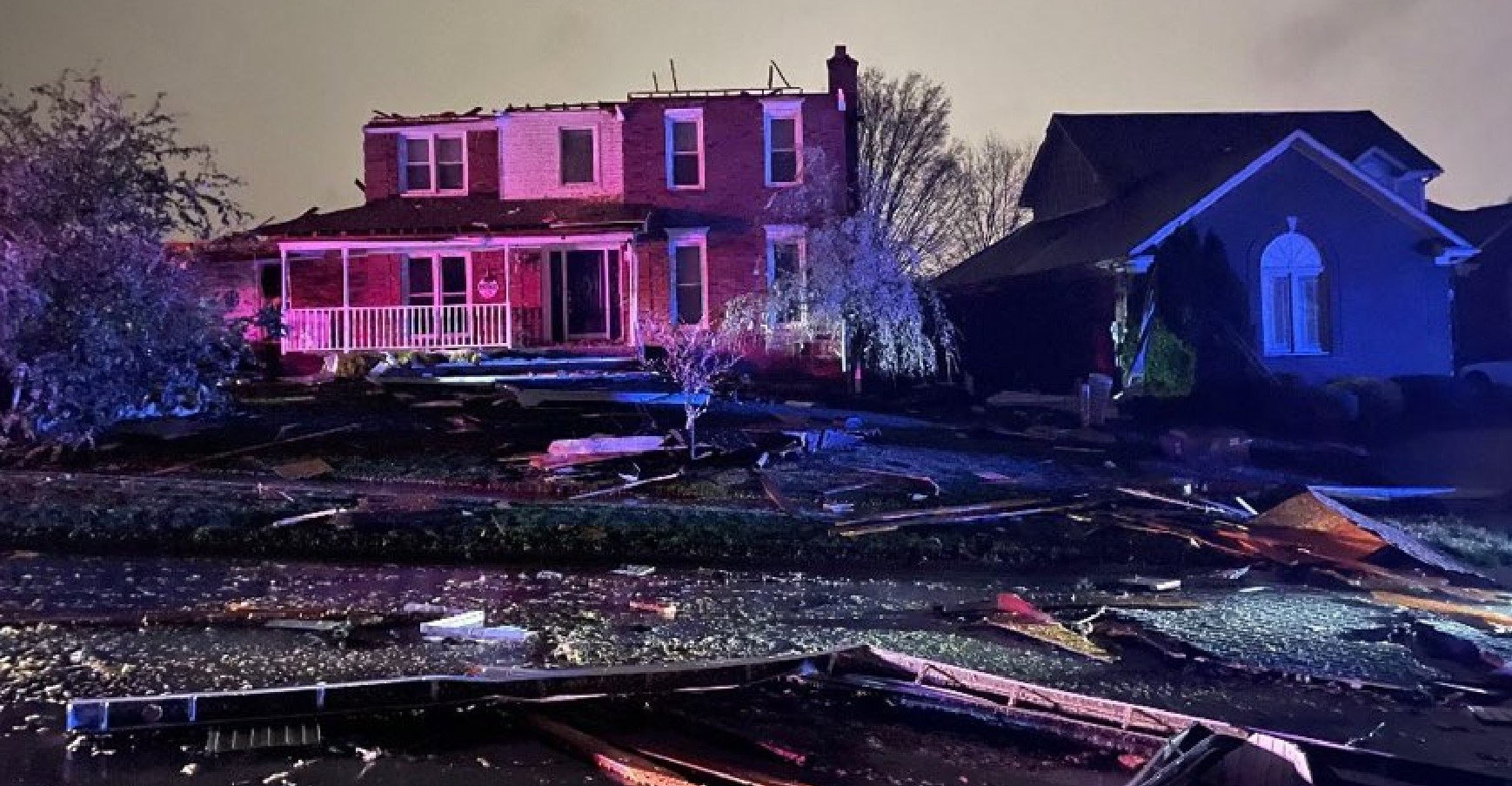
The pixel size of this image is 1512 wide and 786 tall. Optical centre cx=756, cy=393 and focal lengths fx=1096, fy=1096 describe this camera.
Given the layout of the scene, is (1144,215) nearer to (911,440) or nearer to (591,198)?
(911,440)

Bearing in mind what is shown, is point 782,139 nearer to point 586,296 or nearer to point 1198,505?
point 586,296

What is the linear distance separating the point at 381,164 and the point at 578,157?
178 inches

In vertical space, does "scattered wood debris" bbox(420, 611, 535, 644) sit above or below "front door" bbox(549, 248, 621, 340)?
below

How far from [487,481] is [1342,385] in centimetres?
1754

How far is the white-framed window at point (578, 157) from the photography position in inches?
973

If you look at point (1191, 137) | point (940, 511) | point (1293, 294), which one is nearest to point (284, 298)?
point (940, 511)

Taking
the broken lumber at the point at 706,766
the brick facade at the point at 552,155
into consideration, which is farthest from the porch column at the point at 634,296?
the broken lumber at the point at 706,766

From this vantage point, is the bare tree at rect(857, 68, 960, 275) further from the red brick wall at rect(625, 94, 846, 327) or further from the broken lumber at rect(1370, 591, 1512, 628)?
the broken lumber at rect(1370, 591, 1512, 628)

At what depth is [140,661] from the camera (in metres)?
6.79

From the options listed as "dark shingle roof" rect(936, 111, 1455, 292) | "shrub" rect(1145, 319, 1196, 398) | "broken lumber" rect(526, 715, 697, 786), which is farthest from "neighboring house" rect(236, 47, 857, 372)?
"broken lumber" rect(526, 715, 697, 786)

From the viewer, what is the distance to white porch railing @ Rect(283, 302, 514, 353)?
73.4 feet

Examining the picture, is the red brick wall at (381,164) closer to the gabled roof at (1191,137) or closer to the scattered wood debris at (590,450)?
the scattered wood debris at (590,450)

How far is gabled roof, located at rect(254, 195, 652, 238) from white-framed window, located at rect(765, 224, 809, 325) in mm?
2817

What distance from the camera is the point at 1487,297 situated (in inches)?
1249
